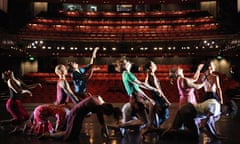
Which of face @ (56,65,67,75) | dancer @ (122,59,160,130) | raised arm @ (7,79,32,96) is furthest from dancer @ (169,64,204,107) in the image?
raised arm @ (7,79,32,96)

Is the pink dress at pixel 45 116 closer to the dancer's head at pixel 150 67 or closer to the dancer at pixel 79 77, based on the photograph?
the dancer at pixel 79 77

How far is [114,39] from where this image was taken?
82.8ft

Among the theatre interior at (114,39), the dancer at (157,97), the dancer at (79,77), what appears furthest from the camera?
the theatre interior at (114,39)

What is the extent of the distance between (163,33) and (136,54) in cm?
294

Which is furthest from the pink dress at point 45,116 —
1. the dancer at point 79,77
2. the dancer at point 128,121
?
the dancer at point 128,121

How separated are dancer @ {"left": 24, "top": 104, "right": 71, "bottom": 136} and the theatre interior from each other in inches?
416

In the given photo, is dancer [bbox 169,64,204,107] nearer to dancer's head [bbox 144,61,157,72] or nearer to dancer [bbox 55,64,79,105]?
dancer's head [bbox 144,61,157,72]

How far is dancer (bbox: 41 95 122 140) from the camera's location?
6512 mm

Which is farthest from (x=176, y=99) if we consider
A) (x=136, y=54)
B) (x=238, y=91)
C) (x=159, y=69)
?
(x=136, y=54)

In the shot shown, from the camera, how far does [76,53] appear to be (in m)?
24.9

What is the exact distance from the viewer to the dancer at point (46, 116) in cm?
709

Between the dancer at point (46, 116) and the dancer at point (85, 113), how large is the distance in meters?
0.48

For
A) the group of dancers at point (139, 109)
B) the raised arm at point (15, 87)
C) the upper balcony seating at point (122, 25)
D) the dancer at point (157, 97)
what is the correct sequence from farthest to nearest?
the upper balcony seating at point (122, 25), the raised arm at point (15, 87), the dancer at point (157, 97), the group of dancers at point (139, 109)

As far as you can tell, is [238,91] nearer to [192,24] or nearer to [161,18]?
[192,24]
